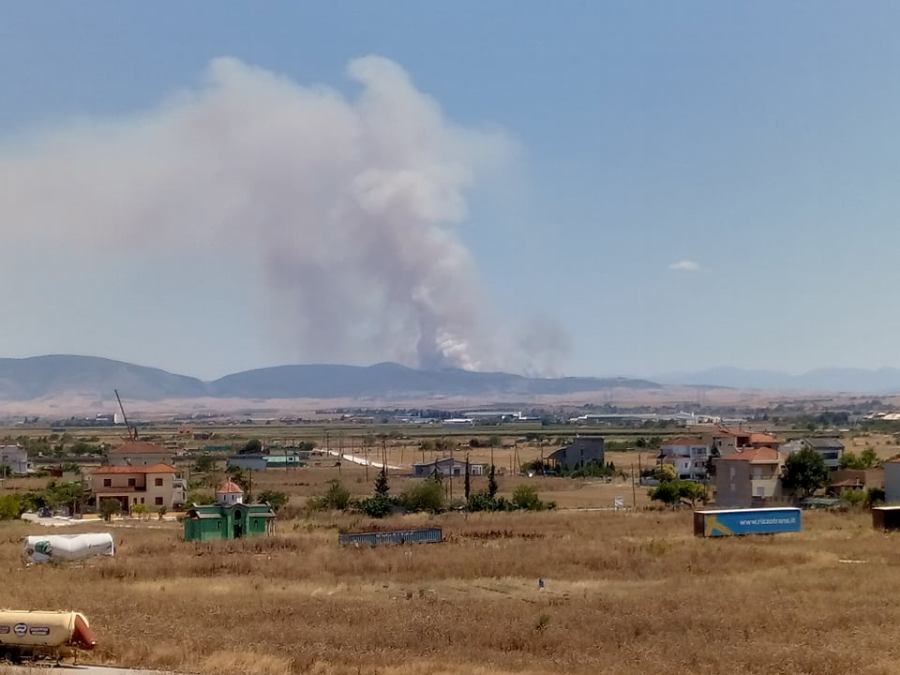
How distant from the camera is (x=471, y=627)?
73.2 ft

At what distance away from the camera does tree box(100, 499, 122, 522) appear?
55.0m

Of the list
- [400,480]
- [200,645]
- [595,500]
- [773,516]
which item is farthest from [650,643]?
[400,480]

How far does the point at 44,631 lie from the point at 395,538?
67.5 ft

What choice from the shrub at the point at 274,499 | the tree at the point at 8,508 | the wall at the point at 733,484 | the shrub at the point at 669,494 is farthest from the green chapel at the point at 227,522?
the wall at the point at 733,484

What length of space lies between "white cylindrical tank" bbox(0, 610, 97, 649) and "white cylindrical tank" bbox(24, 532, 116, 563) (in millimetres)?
15783

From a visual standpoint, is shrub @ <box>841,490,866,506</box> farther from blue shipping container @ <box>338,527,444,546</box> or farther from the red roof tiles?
the red roof tiles

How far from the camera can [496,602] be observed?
85.9 ft

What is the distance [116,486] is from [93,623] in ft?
131

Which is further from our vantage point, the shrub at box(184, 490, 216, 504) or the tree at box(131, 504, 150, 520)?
the shrub at box(184, 490, 216, 504)

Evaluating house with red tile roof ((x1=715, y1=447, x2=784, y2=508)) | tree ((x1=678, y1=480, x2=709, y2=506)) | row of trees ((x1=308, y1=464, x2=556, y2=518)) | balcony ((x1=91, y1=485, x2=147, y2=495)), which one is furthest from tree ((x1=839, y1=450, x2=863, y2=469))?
balcony ((x1=91, y1=485, x2=147, y2=495))

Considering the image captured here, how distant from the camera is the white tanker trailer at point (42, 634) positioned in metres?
18.7

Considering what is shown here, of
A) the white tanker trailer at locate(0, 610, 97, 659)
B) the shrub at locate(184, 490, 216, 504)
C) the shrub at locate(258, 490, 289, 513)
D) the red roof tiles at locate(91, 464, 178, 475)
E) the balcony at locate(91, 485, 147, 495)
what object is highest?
the white tanker trailer at locate(0, 610, 97, 659)

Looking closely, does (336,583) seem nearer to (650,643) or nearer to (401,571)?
(401,571)

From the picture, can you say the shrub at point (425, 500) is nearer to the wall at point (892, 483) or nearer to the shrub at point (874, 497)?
the shrub at point (874, 497)
